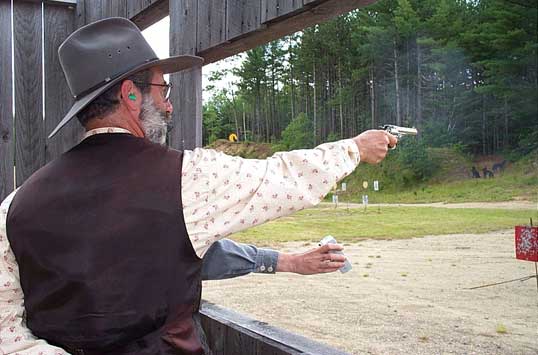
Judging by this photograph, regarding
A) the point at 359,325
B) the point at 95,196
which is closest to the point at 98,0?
the point at 95,196

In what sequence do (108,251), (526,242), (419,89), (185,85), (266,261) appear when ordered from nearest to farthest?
(108,251) → (266,261) → (185,85) → (526,242) → (419,89)

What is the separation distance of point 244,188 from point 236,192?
0.01m

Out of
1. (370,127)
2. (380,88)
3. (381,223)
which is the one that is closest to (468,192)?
(381,223)

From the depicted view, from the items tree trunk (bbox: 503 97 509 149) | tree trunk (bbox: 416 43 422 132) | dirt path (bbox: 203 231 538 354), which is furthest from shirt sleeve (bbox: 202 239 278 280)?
tree trunk (bbox: 503 97 509 149)

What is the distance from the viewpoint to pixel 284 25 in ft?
3.42

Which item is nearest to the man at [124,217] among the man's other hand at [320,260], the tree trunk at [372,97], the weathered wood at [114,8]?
the man's other hand at [320,260]

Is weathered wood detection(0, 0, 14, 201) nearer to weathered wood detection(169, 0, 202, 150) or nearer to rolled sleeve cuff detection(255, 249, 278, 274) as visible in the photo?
weathered wood detection(169, 0, 202, 150)

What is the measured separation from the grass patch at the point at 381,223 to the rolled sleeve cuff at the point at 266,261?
532 centimetres

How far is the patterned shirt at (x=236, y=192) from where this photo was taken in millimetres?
692

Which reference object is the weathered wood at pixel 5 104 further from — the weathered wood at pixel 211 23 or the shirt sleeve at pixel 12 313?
the shirt sleeve at pixel 12 313

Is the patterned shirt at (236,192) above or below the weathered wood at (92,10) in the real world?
below

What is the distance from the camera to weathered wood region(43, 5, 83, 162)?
174 centimetres

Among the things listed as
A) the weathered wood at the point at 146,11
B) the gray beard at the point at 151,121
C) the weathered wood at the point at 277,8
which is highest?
the weathered wood at the point at 146,11

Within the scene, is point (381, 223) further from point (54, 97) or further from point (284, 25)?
point (284, 25)
